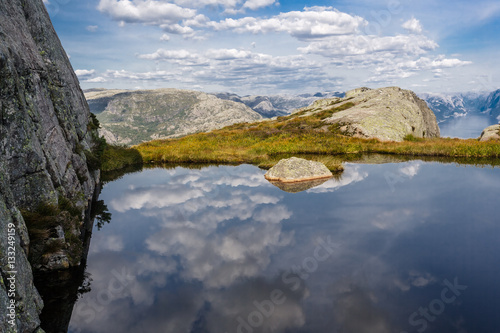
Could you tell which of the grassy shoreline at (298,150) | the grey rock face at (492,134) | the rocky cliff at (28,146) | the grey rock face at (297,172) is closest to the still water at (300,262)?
the rocky cliff at (28,146)

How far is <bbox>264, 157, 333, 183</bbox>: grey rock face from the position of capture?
1341 inches

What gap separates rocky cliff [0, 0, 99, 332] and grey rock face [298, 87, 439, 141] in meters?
50.4

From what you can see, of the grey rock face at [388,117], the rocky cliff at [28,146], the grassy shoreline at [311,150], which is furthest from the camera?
the grey rock face at [388,117]

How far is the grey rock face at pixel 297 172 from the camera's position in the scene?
112 feet

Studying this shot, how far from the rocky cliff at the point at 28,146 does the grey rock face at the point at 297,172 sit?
61.5 feet

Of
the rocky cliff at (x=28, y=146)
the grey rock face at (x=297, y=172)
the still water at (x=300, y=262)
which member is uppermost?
the rocky cliff at (x=28, y=146)

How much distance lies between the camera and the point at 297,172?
3431cm

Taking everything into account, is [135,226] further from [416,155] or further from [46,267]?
[416,155]

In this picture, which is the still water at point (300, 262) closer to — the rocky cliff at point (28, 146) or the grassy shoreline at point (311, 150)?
the rocky cliff at point (28, 146)

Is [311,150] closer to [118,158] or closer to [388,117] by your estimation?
[388,117]

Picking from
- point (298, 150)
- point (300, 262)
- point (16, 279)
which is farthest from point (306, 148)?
point (16, 279)

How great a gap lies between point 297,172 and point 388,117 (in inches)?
1505

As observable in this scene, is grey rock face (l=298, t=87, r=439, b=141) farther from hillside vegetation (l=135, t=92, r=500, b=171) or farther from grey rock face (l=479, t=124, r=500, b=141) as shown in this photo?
grey rock face (l=479, t=124, r=500, b=141)

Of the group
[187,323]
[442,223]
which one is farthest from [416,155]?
[187,323]
